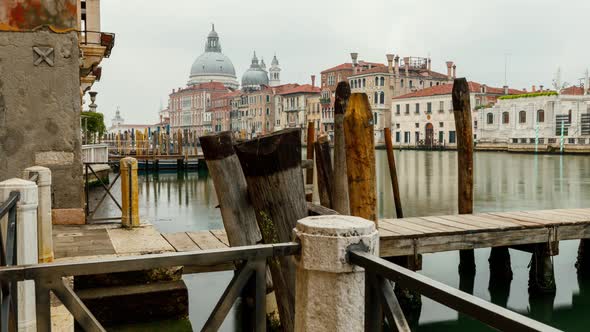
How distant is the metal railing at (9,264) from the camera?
2182 mm

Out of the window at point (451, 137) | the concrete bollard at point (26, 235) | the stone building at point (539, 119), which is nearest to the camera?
the concrete bollard at point (26, 235)

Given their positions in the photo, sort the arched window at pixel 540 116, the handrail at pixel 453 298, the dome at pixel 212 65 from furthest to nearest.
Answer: the dome at pixel 212 65 → the arched window at pixel 540 116 → the handrail at pixel 453 298

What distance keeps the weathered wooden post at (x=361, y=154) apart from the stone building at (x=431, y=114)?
59.8 m

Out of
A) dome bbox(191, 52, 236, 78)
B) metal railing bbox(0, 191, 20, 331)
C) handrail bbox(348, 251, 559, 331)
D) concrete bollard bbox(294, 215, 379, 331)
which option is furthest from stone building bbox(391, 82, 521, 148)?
handrail bbox(348, 251, 559, 331)

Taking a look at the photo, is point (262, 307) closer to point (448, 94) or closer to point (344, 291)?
point (344, 291)

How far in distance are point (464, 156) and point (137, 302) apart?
21.4 feet

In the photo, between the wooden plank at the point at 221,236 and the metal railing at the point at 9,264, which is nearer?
the metal railing at the point at 9,264

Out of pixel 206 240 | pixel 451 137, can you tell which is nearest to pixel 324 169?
pixel 206 240

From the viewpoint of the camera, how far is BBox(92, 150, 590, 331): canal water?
8984 millimetres

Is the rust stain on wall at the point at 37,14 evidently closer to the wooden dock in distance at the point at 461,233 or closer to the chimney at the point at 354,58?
the wooden dock in distance at the point at 461,233

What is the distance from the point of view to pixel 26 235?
3.54m

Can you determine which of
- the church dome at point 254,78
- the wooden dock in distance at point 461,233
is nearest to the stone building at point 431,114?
the church dome at point 254,78

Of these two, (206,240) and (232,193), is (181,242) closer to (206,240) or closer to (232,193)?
(206,240)

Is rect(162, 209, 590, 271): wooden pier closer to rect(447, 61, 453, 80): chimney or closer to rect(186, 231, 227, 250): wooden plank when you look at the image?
rect(186, 231, 227, 250): wooden plank
